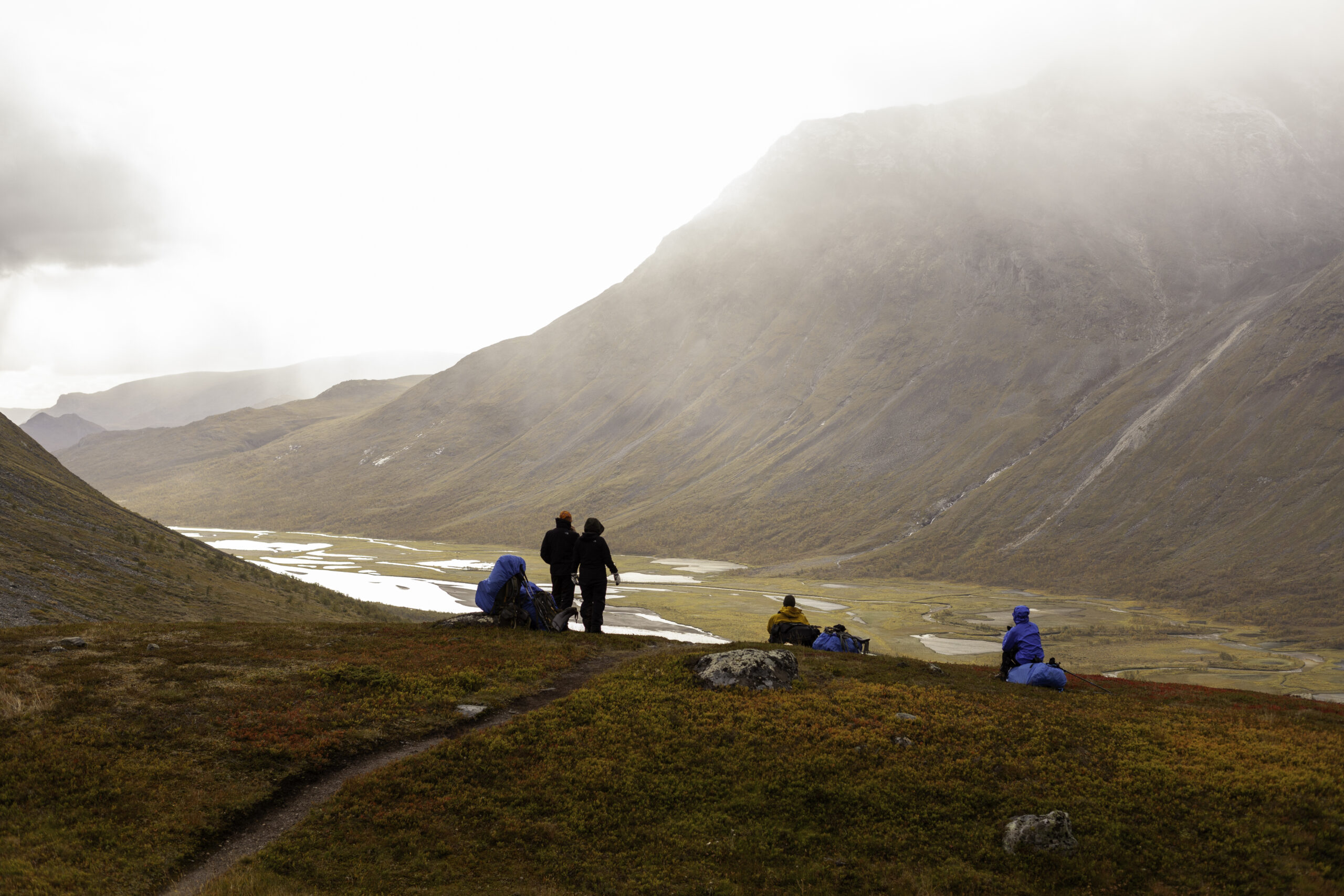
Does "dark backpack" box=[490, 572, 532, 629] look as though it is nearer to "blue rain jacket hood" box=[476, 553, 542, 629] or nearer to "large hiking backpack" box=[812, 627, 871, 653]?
"blue rain jacket hood" box=[476, 553, 542, 629]

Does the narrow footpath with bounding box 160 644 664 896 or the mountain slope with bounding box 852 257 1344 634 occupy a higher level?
the mountain slope with bounding box 852 257 1344 634

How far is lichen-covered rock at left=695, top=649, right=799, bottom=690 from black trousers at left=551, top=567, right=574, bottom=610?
6238 mm

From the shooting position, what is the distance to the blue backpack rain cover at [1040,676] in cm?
2384

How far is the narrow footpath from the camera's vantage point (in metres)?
13.2

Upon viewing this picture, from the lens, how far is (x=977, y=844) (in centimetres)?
1515

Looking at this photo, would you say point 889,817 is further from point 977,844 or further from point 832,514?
point 832,514

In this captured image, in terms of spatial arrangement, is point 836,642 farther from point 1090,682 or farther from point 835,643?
point 1090,682

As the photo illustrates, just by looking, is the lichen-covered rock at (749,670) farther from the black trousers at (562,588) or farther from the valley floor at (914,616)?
the valley floor at (914,616)

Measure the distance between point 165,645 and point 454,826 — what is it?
1343cm

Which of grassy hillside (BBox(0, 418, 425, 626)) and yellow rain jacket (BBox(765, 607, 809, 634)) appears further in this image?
grassy hillside (BBox(0, 418, 425, 626))

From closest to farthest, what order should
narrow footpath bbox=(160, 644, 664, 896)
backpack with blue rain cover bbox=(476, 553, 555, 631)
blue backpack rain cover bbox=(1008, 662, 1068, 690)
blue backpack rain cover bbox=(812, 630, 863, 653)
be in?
1. narrow footpath bbox=(160, 644, 664, 896)
2. blue backpack rain cover bbox=(1008, 662, 1068, 690)
3. backpack with blue rain cover bbox=(476, 553, 555, 631)
4. blue backpack rain cover bbox=(812, 630, 863, 653)

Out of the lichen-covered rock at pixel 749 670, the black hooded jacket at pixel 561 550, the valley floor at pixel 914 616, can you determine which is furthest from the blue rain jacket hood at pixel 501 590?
the valley floor at pixel 914 616

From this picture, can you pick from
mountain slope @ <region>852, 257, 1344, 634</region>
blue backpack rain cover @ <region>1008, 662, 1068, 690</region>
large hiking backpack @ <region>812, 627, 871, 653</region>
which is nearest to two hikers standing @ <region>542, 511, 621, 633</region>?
large hiking backpack @ <region>812, 627, 871, 653</region>

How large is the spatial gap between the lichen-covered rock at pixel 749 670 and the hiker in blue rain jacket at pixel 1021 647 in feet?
22.9
